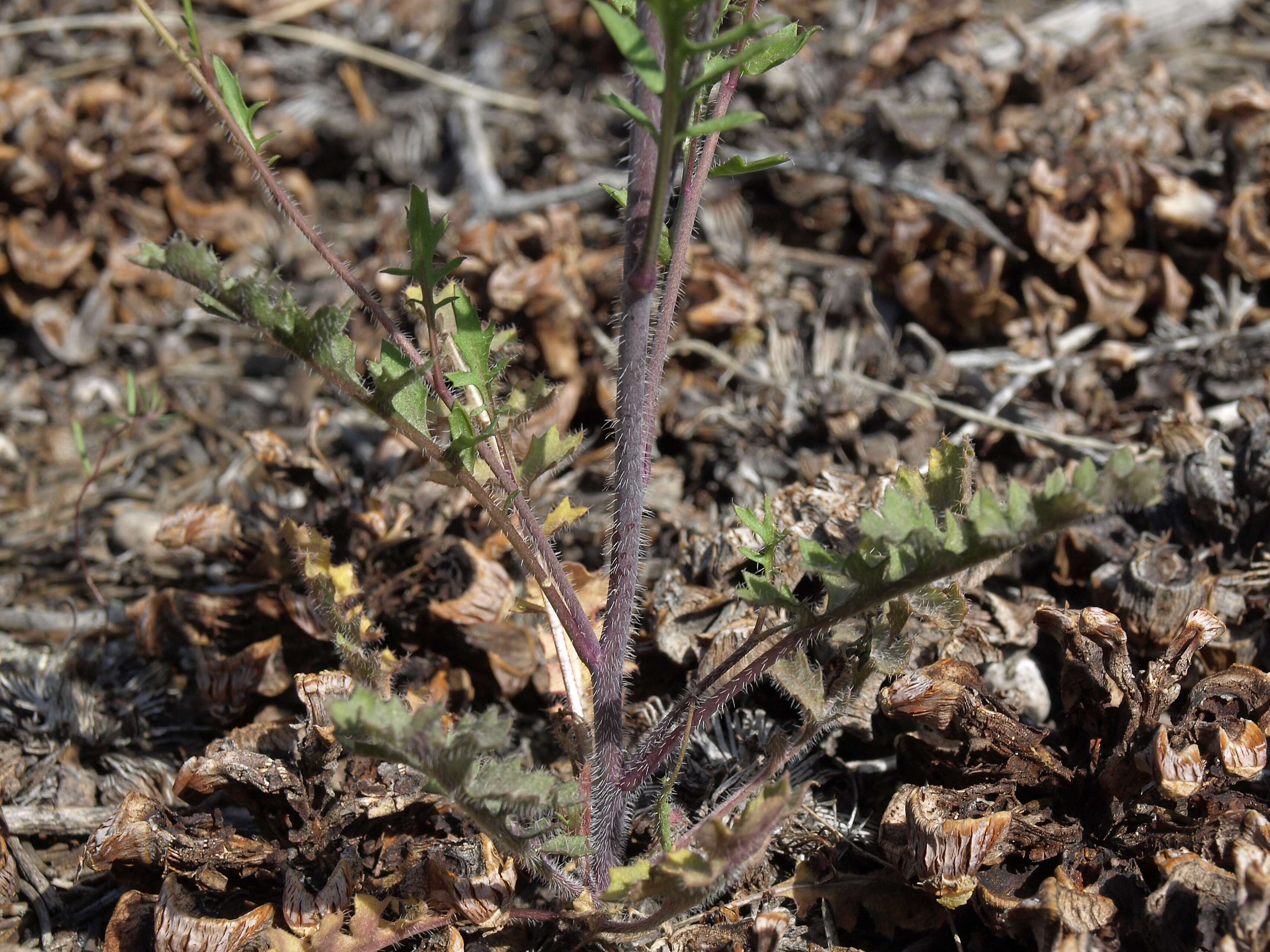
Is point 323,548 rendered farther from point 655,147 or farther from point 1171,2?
point 1171,2

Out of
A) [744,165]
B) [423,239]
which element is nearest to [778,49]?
[744,165]

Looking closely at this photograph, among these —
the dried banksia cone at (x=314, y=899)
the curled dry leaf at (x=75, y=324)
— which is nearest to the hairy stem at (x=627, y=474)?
the dried banksia cone at (x=314, y=899)

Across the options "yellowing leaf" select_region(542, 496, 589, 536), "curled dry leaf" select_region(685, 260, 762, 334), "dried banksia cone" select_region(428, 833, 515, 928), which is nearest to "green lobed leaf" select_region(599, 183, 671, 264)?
"yellowing leaf" select_region(542, 496, 589, 536)

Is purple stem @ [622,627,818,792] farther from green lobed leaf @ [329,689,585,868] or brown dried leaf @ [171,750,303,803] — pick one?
brown dried leaf @ [171,750,303,803]

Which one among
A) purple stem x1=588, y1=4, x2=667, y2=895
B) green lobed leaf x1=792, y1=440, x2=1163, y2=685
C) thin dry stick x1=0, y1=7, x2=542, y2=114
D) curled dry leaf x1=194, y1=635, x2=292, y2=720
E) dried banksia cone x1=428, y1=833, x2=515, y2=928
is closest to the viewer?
green lobed leaf x1=792, y1=440, x2=1163, y2=685

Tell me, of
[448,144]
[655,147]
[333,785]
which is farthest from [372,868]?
[448,144]

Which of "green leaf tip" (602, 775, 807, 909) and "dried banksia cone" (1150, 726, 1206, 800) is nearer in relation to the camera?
"green leaf tip" (602, 775, 807, 909)

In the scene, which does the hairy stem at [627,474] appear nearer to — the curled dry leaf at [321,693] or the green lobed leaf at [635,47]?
the green lobed leaf at [635,47]
